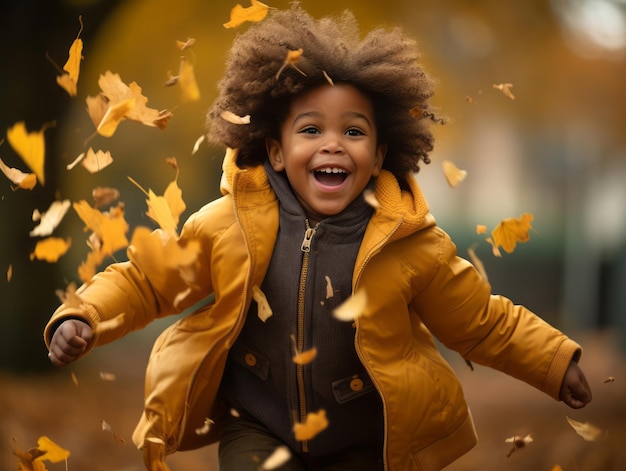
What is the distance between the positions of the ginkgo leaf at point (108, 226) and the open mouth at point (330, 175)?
0.56 m

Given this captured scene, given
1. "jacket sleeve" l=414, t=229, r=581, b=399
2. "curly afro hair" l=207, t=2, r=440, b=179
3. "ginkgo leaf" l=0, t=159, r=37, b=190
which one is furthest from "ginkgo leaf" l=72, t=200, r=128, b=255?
"jacket sleeve" l=414, t=229, r=581, b=399

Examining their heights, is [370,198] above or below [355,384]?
above

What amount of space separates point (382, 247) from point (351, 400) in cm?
45

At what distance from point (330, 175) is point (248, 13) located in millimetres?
592

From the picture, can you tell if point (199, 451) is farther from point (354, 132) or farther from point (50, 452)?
point (354, 132)

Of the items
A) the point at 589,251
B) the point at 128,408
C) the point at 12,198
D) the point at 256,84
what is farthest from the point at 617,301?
the point at 256,84

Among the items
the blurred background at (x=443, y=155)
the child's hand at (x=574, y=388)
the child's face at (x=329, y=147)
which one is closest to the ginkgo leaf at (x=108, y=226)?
the child's face at (x=329, y=147)

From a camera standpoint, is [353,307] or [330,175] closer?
[353,307]

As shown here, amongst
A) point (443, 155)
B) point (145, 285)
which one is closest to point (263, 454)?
point (145, 285)

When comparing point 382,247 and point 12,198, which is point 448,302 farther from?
point 12,198

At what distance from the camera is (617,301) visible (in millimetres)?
7902

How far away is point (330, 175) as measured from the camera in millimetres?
2500

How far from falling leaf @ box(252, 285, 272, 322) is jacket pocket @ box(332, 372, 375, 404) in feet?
0.88

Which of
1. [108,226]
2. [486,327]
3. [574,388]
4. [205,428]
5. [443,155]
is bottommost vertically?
[443,155]
